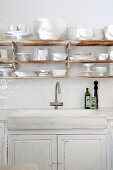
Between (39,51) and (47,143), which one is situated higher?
(39,51)

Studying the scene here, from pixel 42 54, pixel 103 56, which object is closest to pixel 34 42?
pixel 42 54

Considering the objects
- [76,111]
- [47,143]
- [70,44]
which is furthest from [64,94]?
[47,143]

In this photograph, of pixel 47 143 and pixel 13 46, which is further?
pixel 13 46

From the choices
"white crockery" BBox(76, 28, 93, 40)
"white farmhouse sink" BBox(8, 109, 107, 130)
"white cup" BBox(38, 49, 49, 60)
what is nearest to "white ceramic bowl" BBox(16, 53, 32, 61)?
"white cup" BBox(38, 49, 49, 60)

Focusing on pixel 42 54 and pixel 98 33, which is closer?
pixel 42 54

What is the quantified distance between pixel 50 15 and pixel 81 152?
161 cm

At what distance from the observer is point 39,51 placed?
335cm

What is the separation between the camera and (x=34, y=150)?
9.45ft

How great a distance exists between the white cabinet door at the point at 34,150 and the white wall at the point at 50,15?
746mm

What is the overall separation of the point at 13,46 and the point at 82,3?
969 millimetres

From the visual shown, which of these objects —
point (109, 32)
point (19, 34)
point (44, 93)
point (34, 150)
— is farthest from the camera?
point (44, 93)

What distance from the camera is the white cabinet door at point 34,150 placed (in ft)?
9.39

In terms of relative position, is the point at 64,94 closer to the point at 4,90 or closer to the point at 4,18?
the point at 4,90

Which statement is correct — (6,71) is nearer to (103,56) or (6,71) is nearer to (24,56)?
(24,56)
